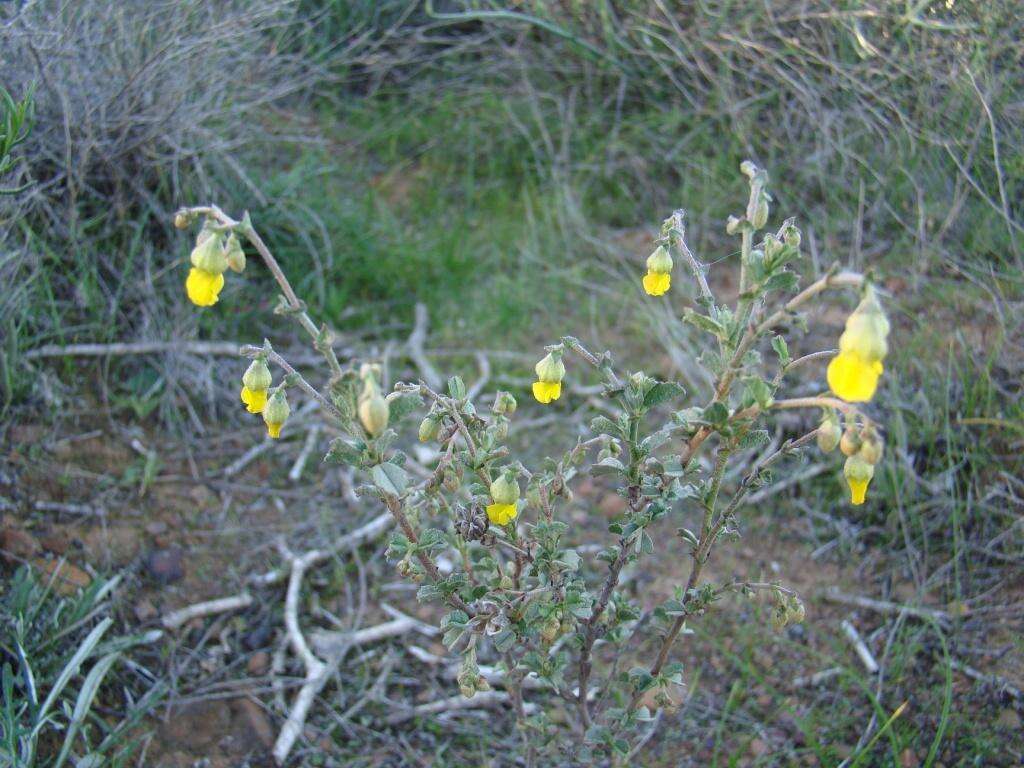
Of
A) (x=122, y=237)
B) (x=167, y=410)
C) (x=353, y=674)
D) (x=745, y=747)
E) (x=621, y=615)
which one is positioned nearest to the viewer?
(x=621, y=615)

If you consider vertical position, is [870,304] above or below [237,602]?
above

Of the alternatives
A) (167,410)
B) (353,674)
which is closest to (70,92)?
(167,410)

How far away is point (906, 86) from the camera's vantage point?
9.62 feet

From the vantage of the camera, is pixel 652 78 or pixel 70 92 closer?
pixel 70 92

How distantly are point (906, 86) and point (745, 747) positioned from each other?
6.64 ft

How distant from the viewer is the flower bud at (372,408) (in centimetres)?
115

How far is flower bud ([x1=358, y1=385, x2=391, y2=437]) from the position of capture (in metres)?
1.15

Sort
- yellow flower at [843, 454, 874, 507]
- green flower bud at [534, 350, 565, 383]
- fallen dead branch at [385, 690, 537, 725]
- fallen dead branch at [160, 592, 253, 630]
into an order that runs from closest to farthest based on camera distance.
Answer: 1. yellow flower at [843, 454, 874, 507]
2. green flower bud at [534, 350, 565, 383]
3. fallen dead branch at [385, 690, 537, 725]
4. fallen dead branch at [160, 592, 253, 630]

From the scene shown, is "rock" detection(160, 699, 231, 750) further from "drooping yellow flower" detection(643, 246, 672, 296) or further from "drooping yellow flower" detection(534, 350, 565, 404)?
"drooping yellow flower" detection(643, 246, 672, 296)

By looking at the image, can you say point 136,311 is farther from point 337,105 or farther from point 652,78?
point 652,78

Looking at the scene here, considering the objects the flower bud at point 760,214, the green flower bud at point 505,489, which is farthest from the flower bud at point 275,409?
the flower bud at point 760,214

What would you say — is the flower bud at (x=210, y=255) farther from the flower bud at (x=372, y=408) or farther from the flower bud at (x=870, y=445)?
the flower bud at (x=870, y=445)

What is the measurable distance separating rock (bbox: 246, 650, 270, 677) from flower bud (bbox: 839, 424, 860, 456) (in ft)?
4.52

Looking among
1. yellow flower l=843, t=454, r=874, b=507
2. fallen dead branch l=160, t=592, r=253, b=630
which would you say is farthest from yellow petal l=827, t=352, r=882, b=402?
fallen dead branch l=160, t=592, r=253, b=630
